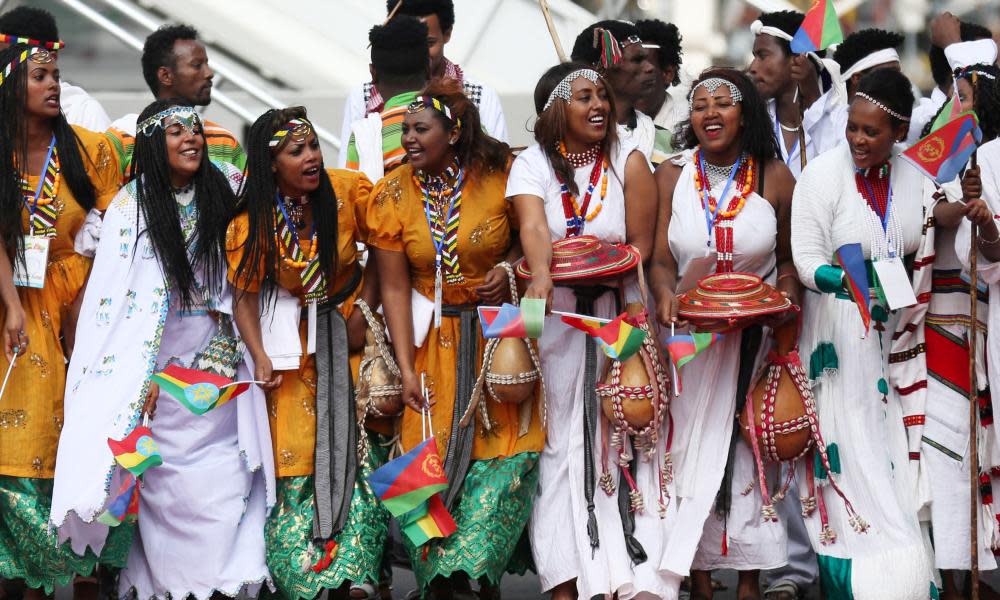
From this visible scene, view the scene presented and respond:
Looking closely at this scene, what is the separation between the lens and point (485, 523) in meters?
7.17

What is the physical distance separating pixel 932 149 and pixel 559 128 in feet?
5.15

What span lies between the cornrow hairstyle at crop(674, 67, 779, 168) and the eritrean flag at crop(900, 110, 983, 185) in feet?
2.40

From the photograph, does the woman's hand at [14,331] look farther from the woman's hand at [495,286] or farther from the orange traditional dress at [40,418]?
the woman's hand at [495,286]

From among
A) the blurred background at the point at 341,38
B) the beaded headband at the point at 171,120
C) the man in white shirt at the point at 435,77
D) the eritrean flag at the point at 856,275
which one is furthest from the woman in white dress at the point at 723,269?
the blurred background at the point at 341,38

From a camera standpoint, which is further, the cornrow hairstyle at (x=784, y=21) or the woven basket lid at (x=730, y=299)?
the cornrow hairstyle at (x=784, y=21)

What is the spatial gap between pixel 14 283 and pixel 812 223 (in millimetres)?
3386

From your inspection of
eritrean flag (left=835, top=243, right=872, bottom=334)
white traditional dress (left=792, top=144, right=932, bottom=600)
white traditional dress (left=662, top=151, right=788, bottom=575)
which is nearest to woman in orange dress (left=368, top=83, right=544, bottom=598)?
white traditional dress (left=662, top=151, right=788, bottom=575)

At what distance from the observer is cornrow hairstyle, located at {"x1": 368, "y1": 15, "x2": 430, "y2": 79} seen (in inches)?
332

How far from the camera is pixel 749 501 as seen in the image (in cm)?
733

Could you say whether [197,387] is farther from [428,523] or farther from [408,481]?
[428,523]

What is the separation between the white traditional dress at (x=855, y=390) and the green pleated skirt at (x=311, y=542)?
1.86 meters

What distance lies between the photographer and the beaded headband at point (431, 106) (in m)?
7.31

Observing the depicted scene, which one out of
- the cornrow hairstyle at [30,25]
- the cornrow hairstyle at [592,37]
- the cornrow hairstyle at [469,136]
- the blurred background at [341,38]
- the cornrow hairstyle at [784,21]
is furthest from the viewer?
the blurred background at [341,38]

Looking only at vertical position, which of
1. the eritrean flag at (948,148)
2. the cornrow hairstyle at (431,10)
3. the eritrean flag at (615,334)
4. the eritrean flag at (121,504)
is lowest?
the eritrean flag at (121,504)
